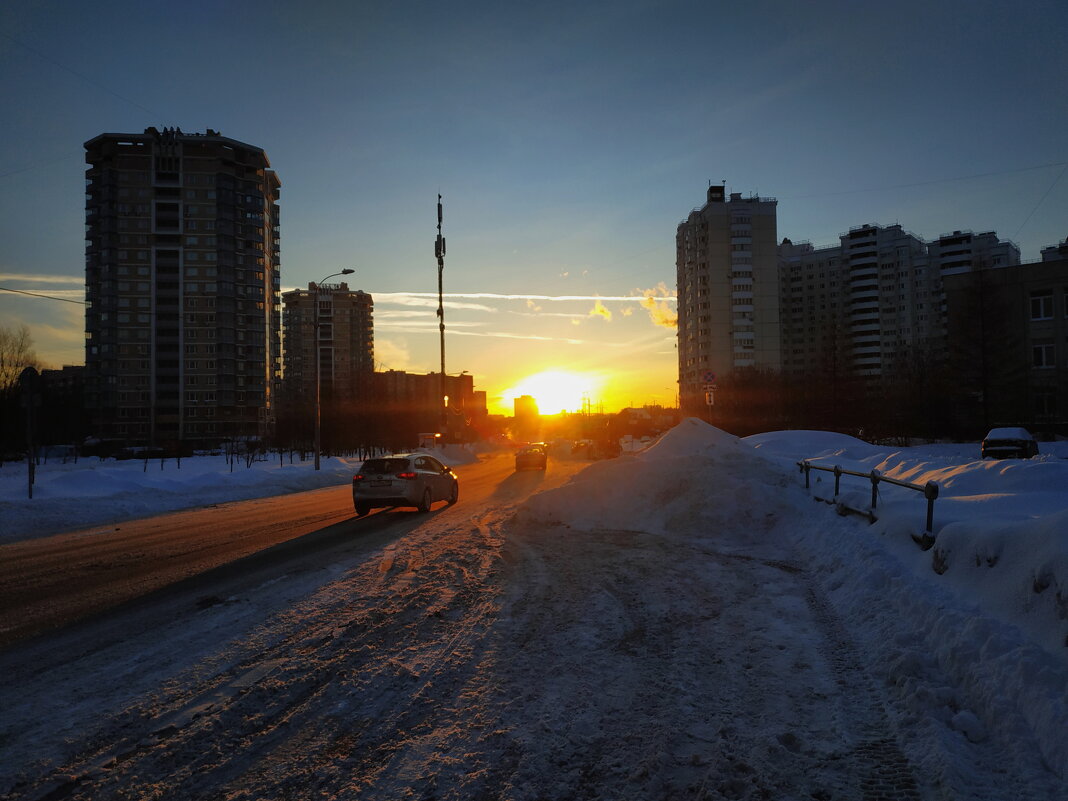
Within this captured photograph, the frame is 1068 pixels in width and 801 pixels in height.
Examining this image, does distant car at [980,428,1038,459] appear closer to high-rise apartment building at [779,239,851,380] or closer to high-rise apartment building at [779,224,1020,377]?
high-rise apartment building at [779,224,1020,377]

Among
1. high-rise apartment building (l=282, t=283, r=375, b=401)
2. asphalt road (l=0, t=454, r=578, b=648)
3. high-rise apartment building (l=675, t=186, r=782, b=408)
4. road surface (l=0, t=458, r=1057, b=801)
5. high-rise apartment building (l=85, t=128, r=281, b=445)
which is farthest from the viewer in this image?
high-rise apartment building (l=282, t=283, r=375, b=401)

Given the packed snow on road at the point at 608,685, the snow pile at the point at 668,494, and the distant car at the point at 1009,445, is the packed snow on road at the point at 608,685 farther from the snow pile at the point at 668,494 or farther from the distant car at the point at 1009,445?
the distant car at the point at 1009,445

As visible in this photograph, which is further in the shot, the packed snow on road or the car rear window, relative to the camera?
the car rear window

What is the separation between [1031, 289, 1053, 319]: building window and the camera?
55.4 meters

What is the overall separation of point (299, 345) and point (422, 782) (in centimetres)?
19654

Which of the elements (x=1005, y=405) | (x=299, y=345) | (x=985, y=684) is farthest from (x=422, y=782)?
(x=299, y=345)

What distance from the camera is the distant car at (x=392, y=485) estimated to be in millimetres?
17859

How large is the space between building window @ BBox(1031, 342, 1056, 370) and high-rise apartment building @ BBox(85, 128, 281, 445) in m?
102

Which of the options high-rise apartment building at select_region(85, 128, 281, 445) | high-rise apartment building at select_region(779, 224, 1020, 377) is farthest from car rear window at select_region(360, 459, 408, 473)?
high-rise apartment building at select_region(779, 224, 1020, 377)

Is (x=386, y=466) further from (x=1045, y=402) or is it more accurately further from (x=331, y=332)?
(x=331, y=332)

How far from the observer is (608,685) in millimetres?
5066

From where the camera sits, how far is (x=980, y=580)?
5.84m

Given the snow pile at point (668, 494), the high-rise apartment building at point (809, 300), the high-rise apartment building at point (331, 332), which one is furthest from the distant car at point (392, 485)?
the high-rise apartment building at point (331, 332)

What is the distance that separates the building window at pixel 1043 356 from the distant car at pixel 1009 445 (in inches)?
1283
